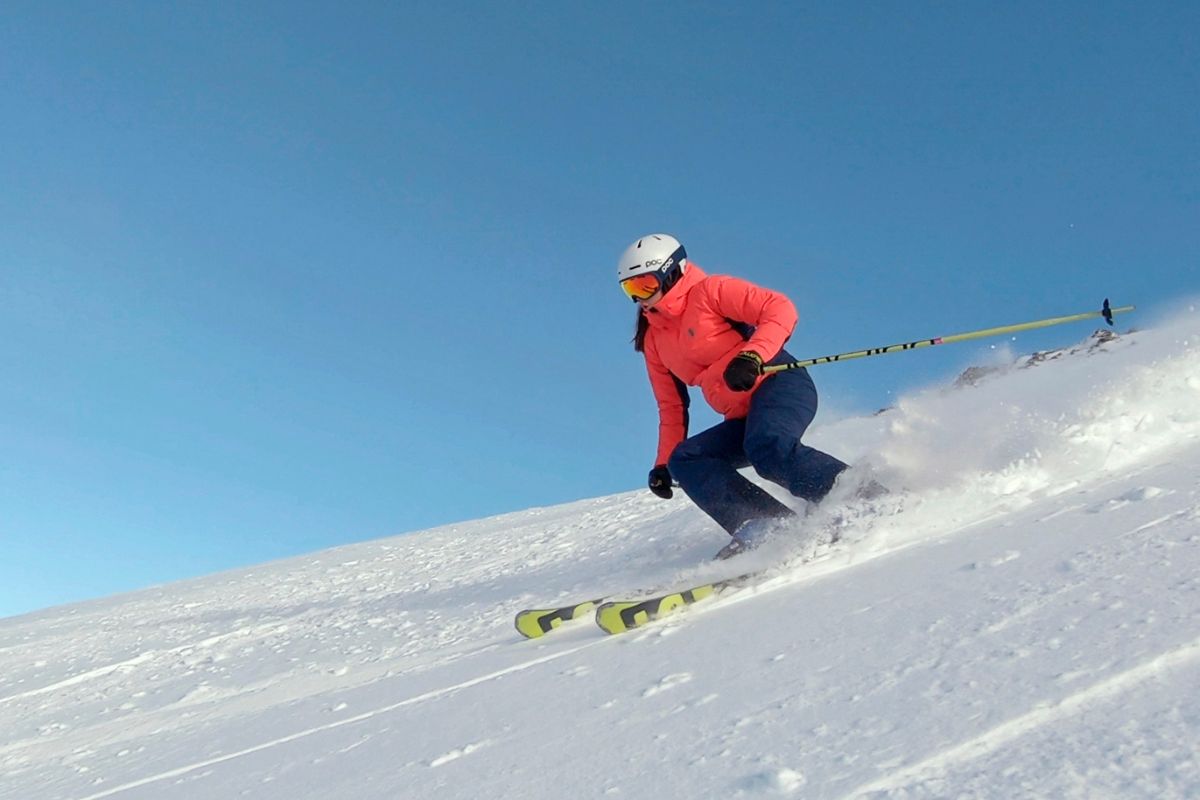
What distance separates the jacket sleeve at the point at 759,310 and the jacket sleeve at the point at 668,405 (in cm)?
67

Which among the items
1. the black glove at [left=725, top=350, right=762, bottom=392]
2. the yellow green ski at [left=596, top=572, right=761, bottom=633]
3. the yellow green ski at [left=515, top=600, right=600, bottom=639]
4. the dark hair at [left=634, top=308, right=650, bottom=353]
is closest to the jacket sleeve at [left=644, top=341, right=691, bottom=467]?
the dark hair at [left=634, top=308, right=650, bottom=353]

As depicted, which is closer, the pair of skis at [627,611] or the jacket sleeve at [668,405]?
the pair of skis at [627,611]

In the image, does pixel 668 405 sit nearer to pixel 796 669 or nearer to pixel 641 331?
pixel 641 331

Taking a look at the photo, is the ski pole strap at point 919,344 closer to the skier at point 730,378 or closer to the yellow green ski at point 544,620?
the skier at point 730,378

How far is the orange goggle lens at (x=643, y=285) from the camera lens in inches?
192

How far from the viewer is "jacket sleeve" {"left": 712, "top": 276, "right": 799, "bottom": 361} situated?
15.1ft

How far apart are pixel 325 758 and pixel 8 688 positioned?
4.39 meters

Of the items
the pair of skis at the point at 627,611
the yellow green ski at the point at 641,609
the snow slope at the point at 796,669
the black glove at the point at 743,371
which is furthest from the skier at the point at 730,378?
the yellow green ski at the point at 641,609

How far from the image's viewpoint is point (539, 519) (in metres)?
10.0

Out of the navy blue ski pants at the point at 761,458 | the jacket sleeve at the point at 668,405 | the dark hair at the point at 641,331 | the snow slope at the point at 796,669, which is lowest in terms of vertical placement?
the snow slope at the point at 796,669

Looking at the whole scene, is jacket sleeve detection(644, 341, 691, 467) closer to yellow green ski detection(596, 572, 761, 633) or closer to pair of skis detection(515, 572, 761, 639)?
pair of skis detection(515, 572, 761, 639)

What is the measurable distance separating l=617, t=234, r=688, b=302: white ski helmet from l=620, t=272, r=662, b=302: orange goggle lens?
0.05ft

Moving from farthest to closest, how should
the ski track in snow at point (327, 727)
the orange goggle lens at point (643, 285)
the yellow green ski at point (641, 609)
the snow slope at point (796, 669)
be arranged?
the orange goggle lens at point (643, 285)
the yellow green ski at point (641, 609)
the ski track in snow at point (327, 727)
the snow slope at point (796, 669)

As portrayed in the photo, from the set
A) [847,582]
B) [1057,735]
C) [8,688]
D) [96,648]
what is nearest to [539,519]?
[96,648]
